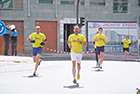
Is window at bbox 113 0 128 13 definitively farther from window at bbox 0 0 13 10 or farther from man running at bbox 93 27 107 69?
man running at bbox 93 27 107 69

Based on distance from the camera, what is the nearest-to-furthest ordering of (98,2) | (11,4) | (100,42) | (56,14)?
(100,42) → (11,4) → (56,14) → (98,2)

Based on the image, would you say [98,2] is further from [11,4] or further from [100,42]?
[100,42]

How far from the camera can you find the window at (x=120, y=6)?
3009 cm

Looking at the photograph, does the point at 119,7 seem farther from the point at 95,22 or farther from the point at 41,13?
the point at 41,13

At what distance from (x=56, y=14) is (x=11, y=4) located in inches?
170

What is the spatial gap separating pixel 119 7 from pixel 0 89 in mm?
24206

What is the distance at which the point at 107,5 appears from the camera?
1176 inches

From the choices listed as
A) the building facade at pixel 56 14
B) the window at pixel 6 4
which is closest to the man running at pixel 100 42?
the building facade at pixel 56 14

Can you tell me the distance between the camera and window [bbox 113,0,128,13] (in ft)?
98.7

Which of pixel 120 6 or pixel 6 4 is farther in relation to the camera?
pixel 120 6

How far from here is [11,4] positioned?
2795cm

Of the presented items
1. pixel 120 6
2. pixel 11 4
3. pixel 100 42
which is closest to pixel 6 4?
Result: pixel 11 4

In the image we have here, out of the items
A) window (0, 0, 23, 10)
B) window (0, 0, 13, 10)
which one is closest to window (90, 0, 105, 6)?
window (0, 0, 23, 10)

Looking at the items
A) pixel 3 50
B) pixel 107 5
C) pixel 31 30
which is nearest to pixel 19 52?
pixel 3 50
